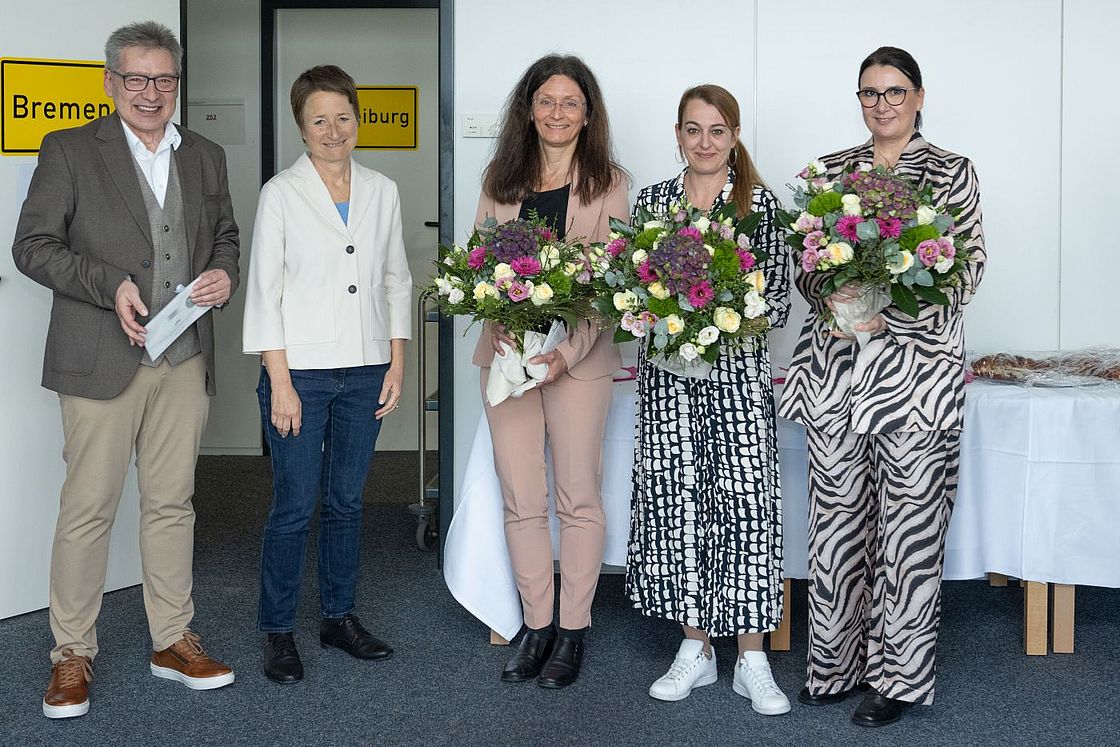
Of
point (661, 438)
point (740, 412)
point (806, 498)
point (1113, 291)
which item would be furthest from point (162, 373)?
point (1113, 291)

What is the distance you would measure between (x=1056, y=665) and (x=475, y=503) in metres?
1.81

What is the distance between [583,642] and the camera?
326 centimetres

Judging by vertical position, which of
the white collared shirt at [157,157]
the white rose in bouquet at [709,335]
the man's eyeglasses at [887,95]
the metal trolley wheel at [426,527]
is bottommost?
the metal trolley wheel at [426,527]

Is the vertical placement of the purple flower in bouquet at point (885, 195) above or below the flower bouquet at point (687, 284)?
above

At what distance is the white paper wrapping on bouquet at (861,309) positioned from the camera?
264 cm

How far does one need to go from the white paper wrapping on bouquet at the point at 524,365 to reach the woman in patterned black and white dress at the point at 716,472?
0.28m

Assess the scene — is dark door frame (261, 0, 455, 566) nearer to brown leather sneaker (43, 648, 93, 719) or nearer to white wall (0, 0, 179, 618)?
white wall (0, 0, 179, 618)

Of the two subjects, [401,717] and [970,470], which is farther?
[970,470]

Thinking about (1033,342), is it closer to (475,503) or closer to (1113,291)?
(1113,291)

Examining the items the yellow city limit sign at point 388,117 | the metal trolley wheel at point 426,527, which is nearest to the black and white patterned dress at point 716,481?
the metal trolley wheel at point 426,527

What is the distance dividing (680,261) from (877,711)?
128cm

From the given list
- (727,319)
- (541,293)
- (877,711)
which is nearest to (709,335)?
(727,319)

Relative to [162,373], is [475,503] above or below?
below

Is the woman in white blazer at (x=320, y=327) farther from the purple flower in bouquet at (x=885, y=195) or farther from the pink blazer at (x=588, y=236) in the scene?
the purple flower in bouquet at (x=885, y=195)
